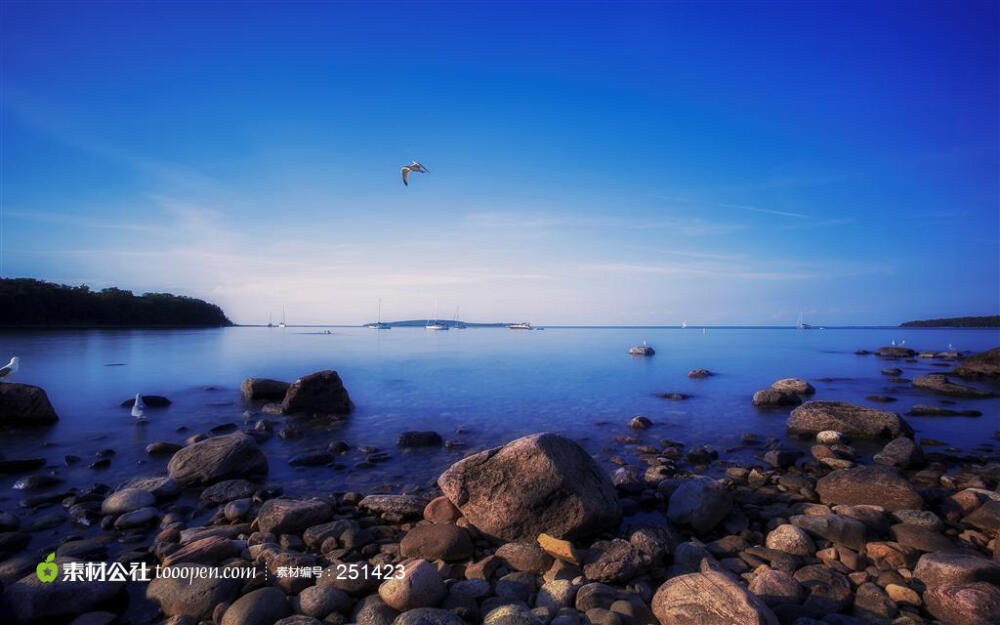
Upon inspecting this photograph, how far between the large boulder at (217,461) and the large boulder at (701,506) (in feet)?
33.1

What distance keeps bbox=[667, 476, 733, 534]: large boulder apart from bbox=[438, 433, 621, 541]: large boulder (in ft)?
4.13

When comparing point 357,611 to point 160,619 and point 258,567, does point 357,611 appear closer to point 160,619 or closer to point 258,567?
point 258,567

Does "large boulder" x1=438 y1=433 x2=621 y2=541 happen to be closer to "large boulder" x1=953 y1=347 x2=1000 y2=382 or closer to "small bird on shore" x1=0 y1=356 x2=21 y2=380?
"small bird on shore" x1=0 y1=356 x2=21 y2=380

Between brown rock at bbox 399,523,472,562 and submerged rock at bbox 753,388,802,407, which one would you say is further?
submerged rock at bbox 753,388,802,407

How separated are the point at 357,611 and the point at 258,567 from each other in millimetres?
1907

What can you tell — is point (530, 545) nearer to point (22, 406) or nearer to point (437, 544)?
point (437, 544)

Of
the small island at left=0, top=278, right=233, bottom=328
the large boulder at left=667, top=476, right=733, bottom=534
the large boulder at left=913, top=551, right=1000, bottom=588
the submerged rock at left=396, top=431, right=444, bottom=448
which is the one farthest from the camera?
the small island at left=0, top=278, right=233, bottom=328

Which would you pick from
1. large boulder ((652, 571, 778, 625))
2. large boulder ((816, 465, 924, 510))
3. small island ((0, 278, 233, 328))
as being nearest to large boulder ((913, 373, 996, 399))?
large boulder ((816, 465, 924, 510))

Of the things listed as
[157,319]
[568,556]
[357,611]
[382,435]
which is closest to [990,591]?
[568,556]

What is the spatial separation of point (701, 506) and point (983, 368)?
41.2m

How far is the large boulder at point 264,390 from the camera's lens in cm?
2177

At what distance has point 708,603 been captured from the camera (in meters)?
4.91

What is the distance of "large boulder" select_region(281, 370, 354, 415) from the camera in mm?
18844

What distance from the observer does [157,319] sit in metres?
121
